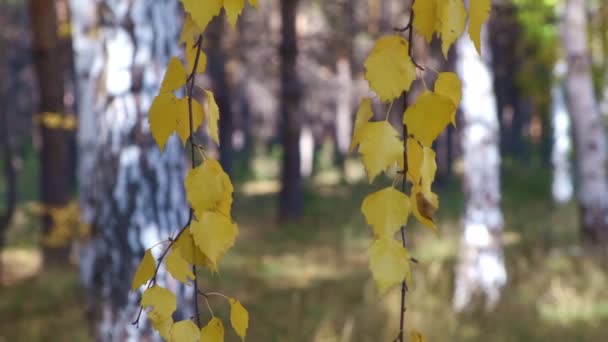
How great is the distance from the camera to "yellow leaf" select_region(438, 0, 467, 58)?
1.01 metres

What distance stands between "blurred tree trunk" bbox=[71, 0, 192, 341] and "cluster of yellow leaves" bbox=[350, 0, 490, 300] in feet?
8.05

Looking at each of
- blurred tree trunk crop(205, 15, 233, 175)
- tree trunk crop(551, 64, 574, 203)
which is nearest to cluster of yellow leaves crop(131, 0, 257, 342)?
blurred tree trunk crop(205, 15, 233, 175)

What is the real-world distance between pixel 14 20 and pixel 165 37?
2075cm

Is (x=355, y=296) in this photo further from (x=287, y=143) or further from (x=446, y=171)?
(x=446, y=171)

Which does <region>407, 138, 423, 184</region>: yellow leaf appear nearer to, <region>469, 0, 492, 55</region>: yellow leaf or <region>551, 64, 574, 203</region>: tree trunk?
<region>469, 0, 492, 55</region>: yellow leaf

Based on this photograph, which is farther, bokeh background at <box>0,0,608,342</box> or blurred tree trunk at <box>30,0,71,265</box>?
blurred tree trunk at <box>30,0,71,265</box>

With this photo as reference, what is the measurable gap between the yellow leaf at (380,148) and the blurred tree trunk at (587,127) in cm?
762

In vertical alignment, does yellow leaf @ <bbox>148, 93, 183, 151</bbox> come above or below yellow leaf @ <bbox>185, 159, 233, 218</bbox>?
above

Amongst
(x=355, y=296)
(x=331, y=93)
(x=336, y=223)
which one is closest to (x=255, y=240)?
(x=336, y=223)

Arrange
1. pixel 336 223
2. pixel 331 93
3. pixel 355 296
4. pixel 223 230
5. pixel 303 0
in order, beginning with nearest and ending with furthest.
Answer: pixel 223 230
pixel 355 296
pixel 336 223
pixel 303 0
pixel 331 93

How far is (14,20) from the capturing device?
22.3 meters

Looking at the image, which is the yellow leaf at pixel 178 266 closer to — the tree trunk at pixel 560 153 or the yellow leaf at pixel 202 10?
the yellow leaf at pixel 202 10

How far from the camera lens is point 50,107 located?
10094 millimetres

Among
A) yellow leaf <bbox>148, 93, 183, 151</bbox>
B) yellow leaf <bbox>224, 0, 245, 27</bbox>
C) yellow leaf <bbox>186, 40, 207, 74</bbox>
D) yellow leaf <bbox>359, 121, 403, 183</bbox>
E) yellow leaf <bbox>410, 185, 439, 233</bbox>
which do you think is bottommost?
yellow leaf <bbox>410, 185, 439, 233</bbox>
